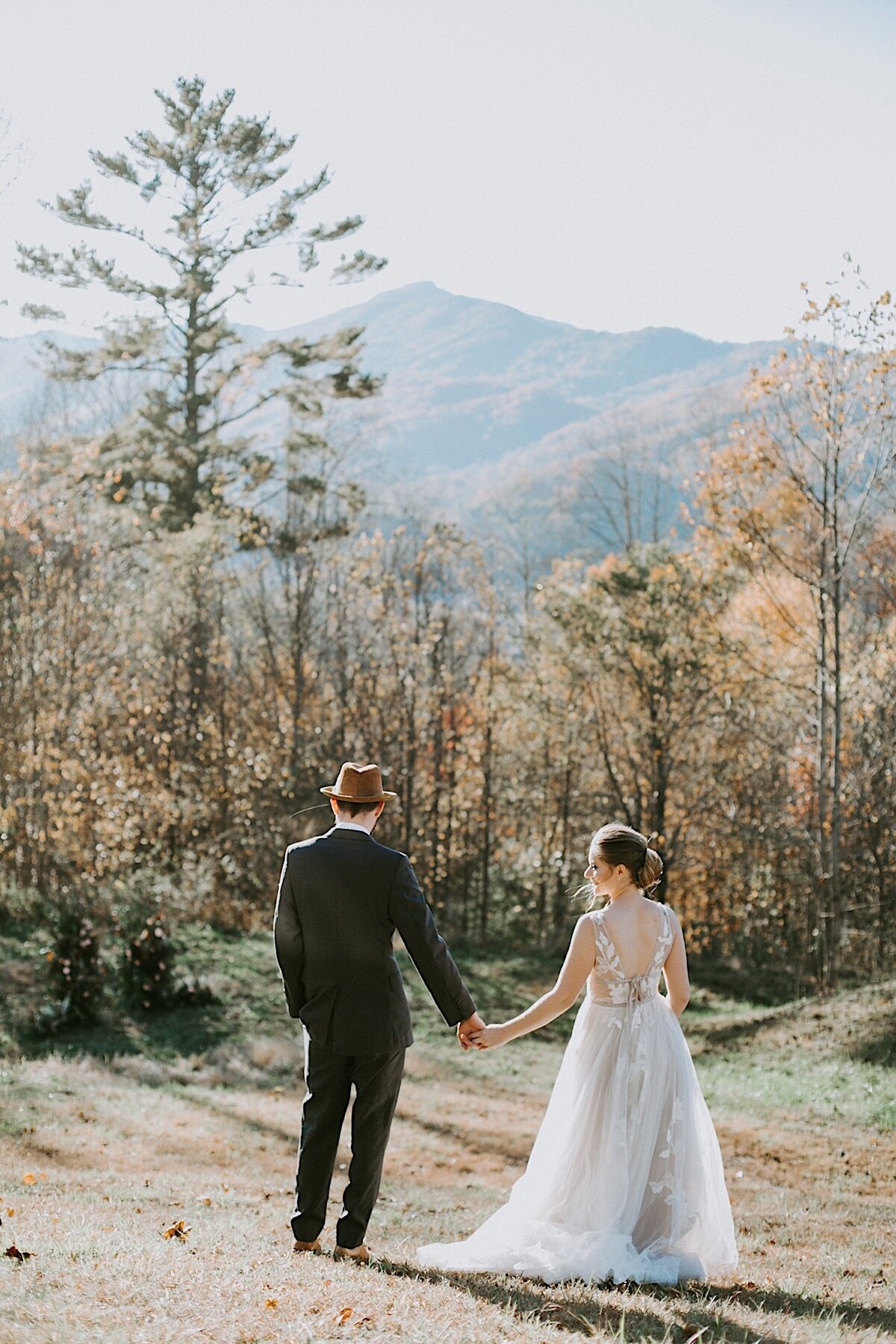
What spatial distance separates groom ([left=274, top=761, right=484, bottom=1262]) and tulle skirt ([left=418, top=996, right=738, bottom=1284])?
48 centimetres

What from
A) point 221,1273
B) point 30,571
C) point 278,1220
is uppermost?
point 30,571

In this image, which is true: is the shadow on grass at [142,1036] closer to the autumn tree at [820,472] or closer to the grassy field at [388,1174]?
the grassy field at [388,1174]

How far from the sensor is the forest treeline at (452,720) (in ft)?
52.0

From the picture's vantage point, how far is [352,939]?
14.5 ft

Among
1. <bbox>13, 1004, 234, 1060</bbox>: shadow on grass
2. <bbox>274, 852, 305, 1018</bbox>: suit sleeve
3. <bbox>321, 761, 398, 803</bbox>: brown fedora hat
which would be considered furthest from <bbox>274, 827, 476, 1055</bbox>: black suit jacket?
<bbox>13, 1004, 234, 1060</bbox>: shadow on grass

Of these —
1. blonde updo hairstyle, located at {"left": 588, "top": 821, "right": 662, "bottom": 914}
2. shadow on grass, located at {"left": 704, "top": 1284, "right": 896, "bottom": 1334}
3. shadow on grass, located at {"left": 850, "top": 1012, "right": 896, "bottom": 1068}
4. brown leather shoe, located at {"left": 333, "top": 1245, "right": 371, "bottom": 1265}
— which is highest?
blonde updo hairstyle, located at {"left": 588, "top": 821, "right": 662, "bottom": 914}

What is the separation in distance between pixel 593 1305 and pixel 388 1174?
172 inches

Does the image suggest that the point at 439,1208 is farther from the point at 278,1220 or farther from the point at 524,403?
the point at 524,403

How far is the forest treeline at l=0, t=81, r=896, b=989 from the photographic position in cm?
1585

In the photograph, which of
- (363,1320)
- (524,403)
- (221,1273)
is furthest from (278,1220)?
(524,403)

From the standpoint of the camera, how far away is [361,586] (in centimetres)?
1723

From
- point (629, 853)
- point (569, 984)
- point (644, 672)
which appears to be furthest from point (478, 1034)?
point (644, 672)

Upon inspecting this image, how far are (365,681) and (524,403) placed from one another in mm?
115446

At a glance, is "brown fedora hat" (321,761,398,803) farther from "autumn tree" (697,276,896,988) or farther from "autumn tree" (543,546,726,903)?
"autumn tree" (543,546,726,903)
